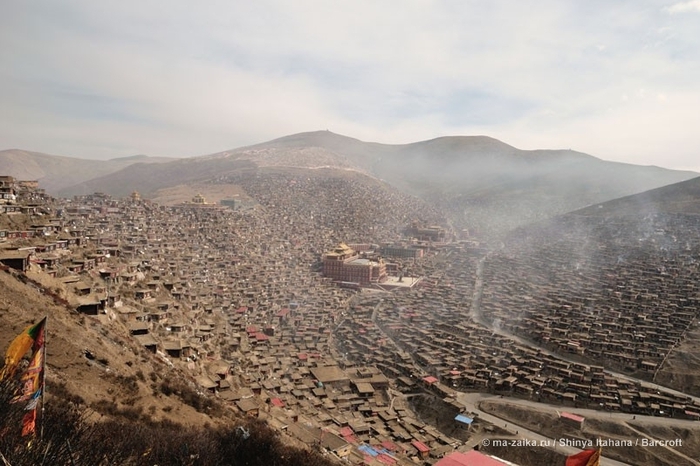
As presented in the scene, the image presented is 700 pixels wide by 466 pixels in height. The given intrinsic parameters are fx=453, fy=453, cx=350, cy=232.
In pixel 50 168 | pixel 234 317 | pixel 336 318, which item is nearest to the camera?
pixel 234 317

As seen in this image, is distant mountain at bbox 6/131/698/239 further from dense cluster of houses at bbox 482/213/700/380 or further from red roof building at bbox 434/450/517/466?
red roof building at bbox 434/450/517/466

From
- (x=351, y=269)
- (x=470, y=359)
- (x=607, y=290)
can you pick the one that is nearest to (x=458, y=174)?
(x=351, y=269)

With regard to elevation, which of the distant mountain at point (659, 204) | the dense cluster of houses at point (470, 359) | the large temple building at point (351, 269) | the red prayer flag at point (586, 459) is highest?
the distant mountain at point (659, 204)

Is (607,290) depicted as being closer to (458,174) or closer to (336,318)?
(336,318)

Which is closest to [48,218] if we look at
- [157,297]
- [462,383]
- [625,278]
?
[157,297]

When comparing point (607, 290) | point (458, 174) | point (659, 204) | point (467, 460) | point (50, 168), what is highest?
point (458, 174)

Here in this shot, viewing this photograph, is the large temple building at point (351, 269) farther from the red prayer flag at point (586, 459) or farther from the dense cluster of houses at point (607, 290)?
the red prayer flag at point (586, 459)

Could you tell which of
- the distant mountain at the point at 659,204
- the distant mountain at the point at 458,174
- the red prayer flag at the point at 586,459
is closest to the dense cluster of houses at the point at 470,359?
the red prayer flag at the point at 586,459

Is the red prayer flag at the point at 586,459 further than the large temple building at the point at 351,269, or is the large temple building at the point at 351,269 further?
the large temple building at the point at 351,269

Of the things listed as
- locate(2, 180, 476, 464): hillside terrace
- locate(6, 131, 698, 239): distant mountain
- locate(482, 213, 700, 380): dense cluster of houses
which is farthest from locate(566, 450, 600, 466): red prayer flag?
locate(6, 131, 698, 239): distant mountain
